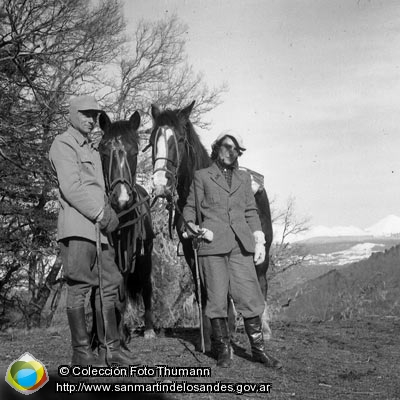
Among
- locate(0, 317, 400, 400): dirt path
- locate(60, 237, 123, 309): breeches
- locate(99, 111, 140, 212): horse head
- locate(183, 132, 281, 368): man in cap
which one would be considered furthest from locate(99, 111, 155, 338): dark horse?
locate(0, 317, 400, 400): dirt path

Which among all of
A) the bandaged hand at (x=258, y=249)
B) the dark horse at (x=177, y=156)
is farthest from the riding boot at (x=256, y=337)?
the dark horse at (x=177, y=156)

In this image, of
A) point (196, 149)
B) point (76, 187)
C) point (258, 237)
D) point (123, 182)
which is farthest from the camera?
point (196, 149)

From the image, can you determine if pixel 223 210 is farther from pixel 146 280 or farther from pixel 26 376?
pixel 146 280

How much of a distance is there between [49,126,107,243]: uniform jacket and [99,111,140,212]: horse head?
296 mm

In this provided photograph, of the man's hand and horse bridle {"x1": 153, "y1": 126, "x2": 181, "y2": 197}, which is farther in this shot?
horse bridle {"x1": 153, "y1": 126, "x2": 181, "y2": 197}

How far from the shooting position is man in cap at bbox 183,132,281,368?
4.86m

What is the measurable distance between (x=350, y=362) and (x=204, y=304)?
163 centimetres

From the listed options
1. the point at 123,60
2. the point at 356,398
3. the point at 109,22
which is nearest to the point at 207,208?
the point at 356,398

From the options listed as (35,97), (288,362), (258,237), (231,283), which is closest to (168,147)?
(258,237)

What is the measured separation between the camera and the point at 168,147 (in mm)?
5289

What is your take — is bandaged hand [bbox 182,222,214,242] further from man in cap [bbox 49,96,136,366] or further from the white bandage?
man in cap [bbox 49,96,136,366]

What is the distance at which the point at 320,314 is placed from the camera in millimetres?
11273

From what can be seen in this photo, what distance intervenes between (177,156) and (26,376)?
2.68 meters

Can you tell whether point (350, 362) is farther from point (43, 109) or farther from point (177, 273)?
point (43, 109)
